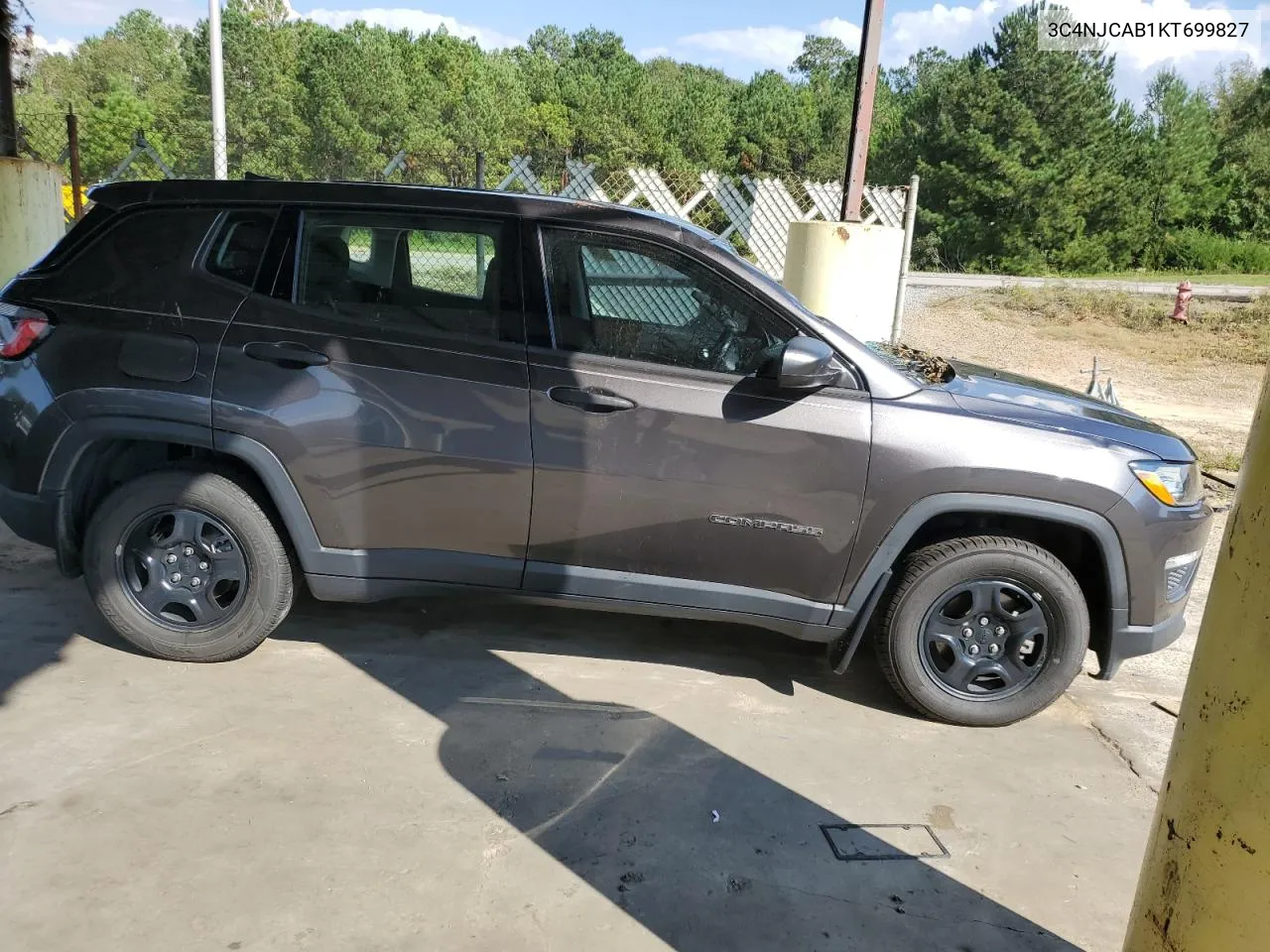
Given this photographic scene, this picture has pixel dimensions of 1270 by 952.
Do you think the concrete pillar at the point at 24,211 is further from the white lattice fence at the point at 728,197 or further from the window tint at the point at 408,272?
the white lattice fence at the point at 728,197

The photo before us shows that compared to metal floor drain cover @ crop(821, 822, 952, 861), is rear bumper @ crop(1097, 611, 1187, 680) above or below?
above

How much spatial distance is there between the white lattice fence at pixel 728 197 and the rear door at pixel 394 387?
24.0ft

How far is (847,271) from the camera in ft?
25.6

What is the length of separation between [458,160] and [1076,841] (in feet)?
42.1

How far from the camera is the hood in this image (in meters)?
3.73

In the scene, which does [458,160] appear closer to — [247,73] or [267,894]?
[267,894]

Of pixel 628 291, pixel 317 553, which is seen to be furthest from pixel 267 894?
pixel 628 291

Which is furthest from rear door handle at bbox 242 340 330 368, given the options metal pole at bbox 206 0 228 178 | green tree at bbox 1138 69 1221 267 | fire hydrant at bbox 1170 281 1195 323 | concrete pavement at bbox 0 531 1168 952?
green tree at bbox 1138 69 1221 267

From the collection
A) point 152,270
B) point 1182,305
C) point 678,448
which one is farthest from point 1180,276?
point 152,270

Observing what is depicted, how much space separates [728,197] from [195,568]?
859 cm

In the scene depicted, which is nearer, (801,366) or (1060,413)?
(801,366)

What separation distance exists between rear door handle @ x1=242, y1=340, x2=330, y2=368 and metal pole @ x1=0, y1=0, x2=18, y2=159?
4.04 m

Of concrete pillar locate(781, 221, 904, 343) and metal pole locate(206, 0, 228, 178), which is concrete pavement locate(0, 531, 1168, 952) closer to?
concrete pillar locate(781, 221, 904, 343)

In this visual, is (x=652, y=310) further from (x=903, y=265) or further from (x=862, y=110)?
(x=903, y=265)
